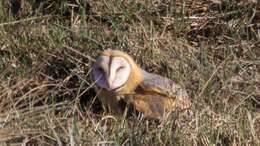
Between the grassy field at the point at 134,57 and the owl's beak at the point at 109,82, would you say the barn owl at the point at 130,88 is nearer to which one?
the owl's beak at the point at 109,82

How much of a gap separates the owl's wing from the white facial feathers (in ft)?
0.38

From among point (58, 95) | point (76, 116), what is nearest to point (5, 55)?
point (58, 95)

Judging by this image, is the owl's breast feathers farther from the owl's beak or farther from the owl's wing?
the owl's beak

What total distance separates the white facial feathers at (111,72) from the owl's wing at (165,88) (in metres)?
0.12

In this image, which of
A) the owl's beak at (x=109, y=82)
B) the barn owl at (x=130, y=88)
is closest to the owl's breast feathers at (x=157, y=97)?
the barn owl at (x=130, y=88)

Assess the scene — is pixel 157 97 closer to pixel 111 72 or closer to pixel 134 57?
pixel 111 72

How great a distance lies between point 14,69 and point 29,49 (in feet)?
0.91

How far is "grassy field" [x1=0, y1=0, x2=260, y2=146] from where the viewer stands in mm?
3832

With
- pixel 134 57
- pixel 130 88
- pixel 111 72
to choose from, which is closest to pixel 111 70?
pixel 111 72

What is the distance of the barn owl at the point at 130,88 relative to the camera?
421 cm

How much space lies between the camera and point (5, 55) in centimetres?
485

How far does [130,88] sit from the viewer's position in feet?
14.4

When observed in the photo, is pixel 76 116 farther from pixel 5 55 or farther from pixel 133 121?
pixel 5 55

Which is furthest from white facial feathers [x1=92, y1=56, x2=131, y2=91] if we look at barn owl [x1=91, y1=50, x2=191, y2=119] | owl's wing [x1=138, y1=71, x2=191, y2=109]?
owl's wing [x1=138, y1=71, x2=191, y2=109]
